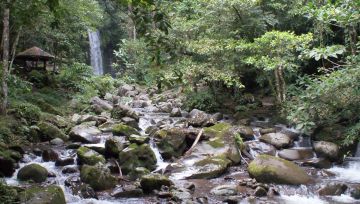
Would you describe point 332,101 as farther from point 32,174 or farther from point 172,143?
point 32,174

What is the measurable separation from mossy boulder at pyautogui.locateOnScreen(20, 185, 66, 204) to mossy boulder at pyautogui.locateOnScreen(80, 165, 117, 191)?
1.72m

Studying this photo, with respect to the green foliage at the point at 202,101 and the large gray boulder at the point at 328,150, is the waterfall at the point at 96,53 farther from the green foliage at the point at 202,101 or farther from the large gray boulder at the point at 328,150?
the large gray boulder at the point at 328,150

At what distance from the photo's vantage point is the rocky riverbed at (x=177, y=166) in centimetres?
816

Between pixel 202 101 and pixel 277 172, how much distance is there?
855 centimetres

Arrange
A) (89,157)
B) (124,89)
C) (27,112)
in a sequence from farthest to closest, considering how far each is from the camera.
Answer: (124,89)
(27,112)
(89,157)

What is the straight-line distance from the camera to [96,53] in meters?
31.5

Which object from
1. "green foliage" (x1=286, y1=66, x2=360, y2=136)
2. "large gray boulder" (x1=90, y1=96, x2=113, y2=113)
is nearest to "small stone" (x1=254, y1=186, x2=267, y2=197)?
"green foliage" (x1=286, y1=66, x2=360, y2=136)

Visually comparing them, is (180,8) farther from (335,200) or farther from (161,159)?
(335,200)

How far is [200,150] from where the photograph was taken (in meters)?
10.9

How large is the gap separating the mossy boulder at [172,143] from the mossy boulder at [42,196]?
470 centimetres

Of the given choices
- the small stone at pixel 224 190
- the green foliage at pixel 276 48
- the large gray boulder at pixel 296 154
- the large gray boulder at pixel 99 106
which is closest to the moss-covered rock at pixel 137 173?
the small stone at pixel 224 190

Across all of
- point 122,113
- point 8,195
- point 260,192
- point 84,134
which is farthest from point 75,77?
point 8,195

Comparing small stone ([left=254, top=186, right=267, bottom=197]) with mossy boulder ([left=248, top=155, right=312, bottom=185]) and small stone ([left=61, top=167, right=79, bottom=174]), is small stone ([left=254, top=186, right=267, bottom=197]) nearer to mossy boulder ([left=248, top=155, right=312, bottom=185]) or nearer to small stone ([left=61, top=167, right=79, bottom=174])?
mossy boulder ([left=248, top=155, right=312, bottom=185])

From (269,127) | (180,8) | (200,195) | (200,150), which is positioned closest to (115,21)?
(180,8)
